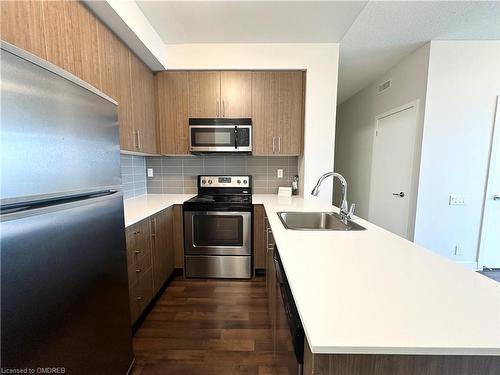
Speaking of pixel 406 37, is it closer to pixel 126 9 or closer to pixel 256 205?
pixel 256 205

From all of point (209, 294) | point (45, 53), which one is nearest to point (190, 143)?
point (45, 53)

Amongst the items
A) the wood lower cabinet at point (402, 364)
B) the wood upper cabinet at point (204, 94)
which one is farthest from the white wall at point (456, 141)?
the wood lower cabinet at point (402, 364)

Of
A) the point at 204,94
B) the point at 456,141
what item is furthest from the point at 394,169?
the point at 204,94

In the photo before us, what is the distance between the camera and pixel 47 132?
2.25ft

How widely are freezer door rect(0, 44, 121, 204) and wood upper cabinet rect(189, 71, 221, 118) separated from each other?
5.46 feet

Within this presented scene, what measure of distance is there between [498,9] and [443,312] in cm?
292

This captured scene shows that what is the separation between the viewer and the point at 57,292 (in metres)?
0.73

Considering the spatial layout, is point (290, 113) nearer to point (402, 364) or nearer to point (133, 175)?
point (133, 175)

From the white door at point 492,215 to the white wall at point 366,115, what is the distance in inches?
30.5

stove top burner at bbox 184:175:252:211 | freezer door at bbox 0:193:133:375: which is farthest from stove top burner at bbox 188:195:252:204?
freezer door at bbox 0:193:133:375

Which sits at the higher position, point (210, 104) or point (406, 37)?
point (406, 37)

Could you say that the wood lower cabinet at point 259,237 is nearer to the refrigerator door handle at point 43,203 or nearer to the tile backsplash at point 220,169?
the tile backsplash at point 220,169

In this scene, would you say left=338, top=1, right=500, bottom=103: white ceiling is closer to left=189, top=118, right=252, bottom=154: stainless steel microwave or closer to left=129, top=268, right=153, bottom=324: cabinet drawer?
left=189, top=118, right=252, bottom=154: stainless steel microwave

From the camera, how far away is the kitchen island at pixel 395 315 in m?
0.46
